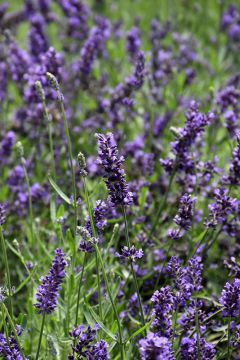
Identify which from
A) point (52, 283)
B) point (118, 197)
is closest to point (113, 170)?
point (118, 197)

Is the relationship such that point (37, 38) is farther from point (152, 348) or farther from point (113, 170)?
point (152, 348)

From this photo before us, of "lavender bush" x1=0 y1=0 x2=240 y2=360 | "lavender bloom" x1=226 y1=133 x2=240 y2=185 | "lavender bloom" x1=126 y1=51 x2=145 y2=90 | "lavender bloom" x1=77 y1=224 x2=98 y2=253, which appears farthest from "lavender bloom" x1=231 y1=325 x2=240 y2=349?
"lavender bloom" x1=126 y1=51 x2=145 y2=90

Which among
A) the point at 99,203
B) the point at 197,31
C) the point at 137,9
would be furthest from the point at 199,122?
the point at 137,9

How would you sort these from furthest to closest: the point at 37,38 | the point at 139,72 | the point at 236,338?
1. the point at 37,38
2. the point at 139,72
3. the point at 236,338

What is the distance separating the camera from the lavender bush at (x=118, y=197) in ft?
7.13

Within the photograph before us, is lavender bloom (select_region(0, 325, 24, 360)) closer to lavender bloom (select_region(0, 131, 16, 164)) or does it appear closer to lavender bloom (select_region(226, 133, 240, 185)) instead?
lavender bloom (select_region(226, 133, 240, 185))

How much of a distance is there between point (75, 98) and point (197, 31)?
255 cm

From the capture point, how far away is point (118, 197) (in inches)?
82.3

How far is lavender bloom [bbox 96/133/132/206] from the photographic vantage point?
2.04 metres

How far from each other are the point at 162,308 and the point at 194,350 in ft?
0.95

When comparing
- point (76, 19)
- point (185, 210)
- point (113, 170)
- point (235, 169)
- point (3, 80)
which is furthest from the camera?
point (76, 19)

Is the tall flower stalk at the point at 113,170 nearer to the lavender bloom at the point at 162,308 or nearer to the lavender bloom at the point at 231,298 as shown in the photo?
the lavender bloom at the point at 162,308

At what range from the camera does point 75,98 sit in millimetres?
4977

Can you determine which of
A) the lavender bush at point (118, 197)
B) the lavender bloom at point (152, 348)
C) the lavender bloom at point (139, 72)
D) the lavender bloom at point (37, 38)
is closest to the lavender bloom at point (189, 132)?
the lavender bush at point (118, 197)
